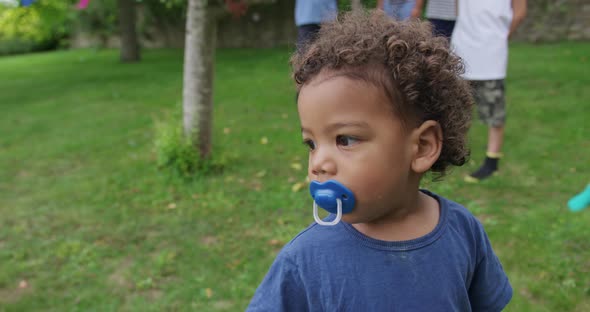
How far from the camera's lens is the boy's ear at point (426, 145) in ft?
4.48

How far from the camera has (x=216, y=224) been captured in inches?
160

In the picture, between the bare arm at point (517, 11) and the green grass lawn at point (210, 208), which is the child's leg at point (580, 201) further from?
the bare arm at point (517, 11)

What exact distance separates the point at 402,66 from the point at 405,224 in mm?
454

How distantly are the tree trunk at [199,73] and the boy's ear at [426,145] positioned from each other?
384 cm

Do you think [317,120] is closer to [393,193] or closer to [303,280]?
[393,193]

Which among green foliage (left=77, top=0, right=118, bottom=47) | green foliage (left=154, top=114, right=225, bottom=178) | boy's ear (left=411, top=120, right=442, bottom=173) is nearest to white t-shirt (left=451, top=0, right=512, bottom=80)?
green foliage (left=154, top=114, right=225, bottom=178)

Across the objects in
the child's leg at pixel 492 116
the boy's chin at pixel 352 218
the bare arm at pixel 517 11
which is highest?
the bare arm at pixel 517 11

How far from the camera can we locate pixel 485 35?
434 cm

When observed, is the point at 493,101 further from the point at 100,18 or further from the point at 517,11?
the point at 100,18

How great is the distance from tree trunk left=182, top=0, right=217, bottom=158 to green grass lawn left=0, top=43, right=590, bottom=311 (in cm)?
38

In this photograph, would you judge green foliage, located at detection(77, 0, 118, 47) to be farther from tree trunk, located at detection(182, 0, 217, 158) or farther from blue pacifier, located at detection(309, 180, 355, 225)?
blue pacifier, located at detection(309, 180, 355, 225)

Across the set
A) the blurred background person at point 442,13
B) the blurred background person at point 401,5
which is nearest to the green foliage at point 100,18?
the blurred background person at point 401,5

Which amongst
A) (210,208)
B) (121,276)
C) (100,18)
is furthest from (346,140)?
(100,18)

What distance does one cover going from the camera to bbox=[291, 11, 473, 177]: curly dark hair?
1.31m
